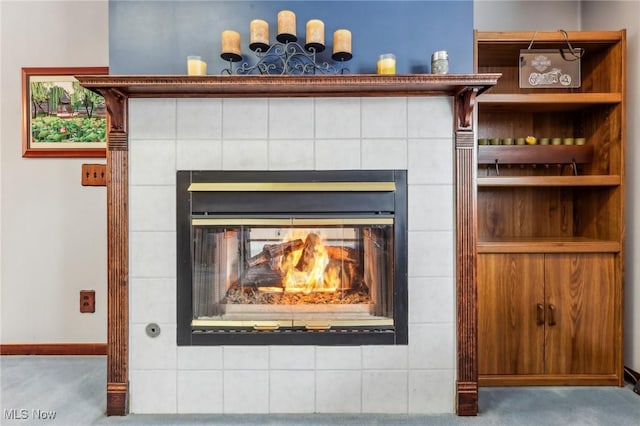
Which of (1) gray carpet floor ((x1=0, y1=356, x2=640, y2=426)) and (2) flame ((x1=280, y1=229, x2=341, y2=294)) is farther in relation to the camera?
(2) flame ((x1=280, y1=229, x2=341, y2=294))

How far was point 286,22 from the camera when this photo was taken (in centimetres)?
158

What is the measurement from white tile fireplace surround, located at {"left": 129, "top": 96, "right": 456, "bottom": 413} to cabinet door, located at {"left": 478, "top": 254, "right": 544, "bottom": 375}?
1.30 ft

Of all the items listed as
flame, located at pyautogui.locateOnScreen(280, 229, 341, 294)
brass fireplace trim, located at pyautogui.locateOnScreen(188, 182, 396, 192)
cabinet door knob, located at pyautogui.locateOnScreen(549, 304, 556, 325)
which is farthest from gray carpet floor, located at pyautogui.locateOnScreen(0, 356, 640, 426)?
brass fireplace trim, located at pyautogui.locateOnScreen(188, 182, 396, 192)

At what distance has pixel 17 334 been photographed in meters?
2.35

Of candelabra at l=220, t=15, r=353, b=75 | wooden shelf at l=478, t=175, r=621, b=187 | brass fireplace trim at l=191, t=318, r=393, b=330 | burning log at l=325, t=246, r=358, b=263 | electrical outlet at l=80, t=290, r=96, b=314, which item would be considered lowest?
electrical outlet at l=80, t=290, r=96, b=314

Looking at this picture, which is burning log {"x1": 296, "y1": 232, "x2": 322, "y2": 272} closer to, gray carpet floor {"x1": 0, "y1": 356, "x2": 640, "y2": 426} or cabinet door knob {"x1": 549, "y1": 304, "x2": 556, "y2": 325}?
gray carpet floor {"x1": 0, "y1": 356, "x2": 640, "y2": 426}

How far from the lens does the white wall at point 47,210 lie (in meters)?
2.30

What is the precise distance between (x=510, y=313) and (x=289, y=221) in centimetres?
129

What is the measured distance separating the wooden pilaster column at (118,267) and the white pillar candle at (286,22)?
761 millimetres

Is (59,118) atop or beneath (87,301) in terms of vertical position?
atop

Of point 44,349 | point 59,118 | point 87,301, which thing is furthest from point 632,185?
point 44,349

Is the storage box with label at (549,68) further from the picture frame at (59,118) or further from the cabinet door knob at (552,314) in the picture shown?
the picture frame at (59,118)

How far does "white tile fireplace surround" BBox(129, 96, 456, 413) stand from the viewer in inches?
65.8

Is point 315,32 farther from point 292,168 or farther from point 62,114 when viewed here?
point 62,114
